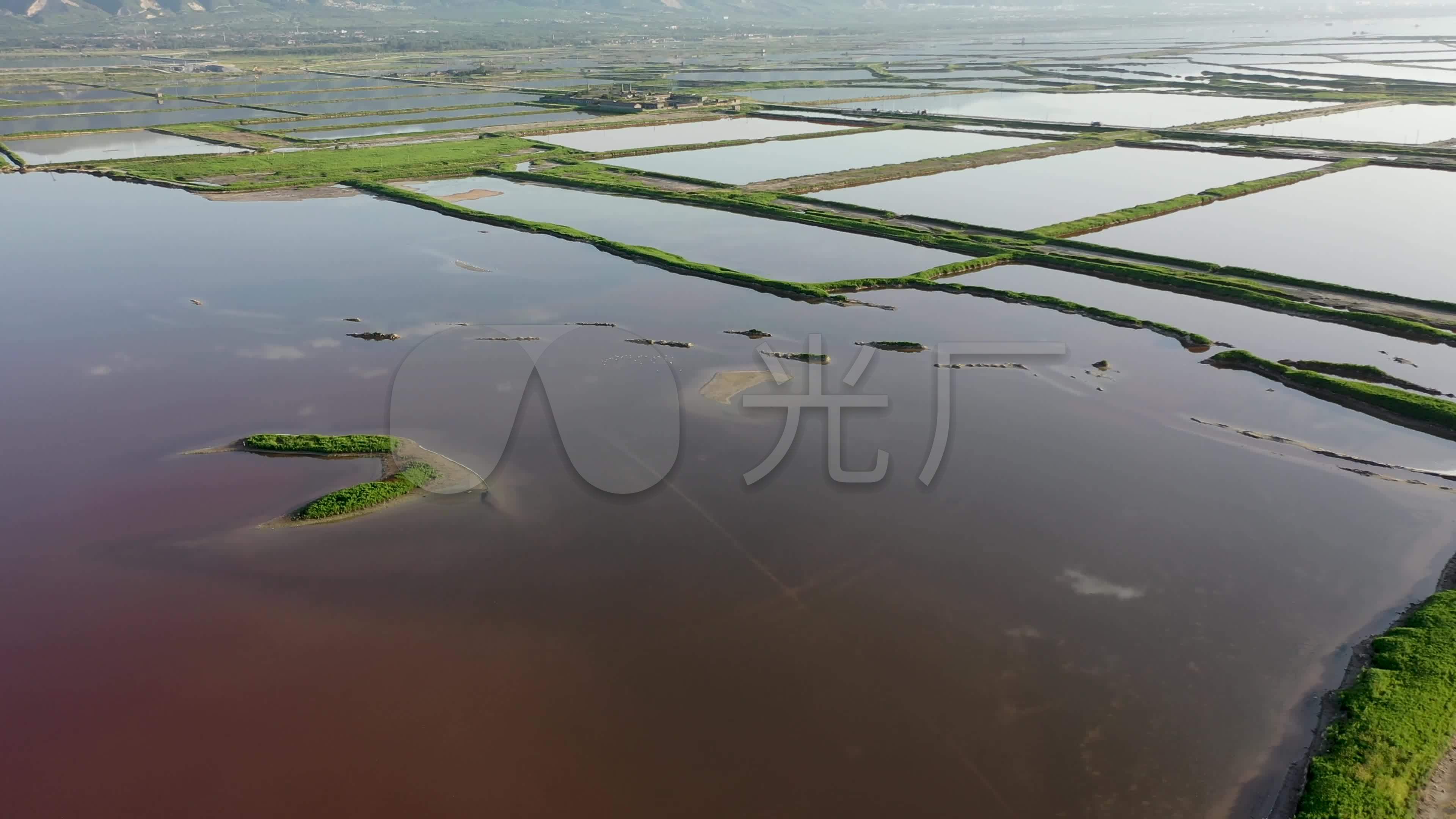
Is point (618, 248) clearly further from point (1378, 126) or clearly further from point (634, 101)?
point (1378, 126)

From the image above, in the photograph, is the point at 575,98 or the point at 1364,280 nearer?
the point at 1364,280

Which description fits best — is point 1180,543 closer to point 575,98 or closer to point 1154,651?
point 1154,651

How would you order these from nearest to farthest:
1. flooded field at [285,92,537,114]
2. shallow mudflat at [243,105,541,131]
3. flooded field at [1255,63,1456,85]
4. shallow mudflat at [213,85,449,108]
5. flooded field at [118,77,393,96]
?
shallow mudflat at [243,105,541,131]
flooded field at [285,92,537,114]
shallow mudflat at [213,85,449,108]
flooded field at [1255,63,1456,85]
flooded field at [118,77,393,96]

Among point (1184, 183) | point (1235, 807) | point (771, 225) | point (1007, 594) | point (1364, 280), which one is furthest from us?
point (1184, 183)

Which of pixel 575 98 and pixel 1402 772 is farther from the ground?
pixel 575 98

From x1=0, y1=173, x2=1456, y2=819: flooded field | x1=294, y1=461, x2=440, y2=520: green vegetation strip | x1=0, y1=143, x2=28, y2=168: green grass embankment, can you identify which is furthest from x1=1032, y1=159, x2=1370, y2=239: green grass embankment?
x1=0, y1=143, x2=28, y2=168: green grass embankment

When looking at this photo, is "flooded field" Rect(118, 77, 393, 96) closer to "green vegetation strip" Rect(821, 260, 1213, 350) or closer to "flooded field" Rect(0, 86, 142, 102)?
"flooded field" Rect(0, 86, 142, 102)

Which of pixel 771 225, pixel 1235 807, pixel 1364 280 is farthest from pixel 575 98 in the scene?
pixel 1235 807

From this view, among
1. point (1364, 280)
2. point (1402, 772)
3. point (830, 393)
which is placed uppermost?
point (1364, 280)
